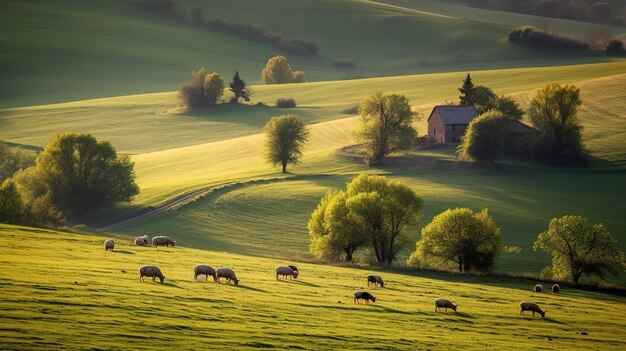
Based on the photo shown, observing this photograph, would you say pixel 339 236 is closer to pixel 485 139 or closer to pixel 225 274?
pixel 225 274

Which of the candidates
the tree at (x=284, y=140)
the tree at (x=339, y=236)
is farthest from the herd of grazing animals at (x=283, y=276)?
the tree at (x=284, y=140)

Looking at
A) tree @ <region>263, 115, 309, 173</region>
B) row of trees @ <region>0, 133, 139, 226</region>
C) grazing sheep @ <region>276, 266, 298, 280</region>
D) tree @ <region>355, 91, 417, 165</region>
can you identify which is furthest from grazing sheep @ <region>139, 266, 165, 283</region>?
tree @ <region>355, 91, 417, 165</region>

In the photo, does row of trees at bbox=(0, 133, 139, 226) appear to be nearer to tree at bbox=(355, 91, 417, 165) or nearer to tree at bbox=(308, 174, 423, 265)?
tree at bbox=(308, 174, 423, 265)

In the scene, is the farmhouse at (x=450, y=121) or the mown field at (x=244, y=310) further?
the farmhouse at (x=450, y=121)

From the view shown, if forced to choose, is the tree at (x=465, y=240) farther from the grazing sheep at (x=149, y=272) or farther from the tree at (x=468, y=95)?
the tree at (x=468, y=95)

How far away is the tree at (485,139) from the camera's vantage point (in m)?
106

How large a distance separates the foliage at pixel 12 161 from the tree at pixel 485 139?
5782cm

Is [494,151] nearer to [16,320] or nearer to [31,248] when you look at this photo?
[31,248]

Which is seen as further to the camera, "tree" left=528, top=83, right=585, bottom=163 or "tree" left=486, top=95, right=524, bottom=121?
"tree" left=486, top=95, right=524, bottom=121

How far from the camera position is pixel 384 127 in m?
112

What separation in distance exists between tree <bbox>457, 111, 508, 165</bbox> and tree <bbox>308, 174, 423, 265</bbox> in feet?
117

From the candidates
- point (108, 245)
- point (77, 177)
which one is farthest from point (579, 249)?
point (77, 177)

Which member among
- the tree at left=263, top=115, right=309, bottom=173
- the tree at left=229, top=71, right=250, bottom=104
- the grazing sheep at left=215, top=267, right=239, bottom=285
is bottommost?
the grazing sheep at left=215, top=267, right=239, bottom=285

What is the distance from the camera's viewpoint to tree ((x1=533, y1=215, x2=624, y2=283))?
65.8 m
